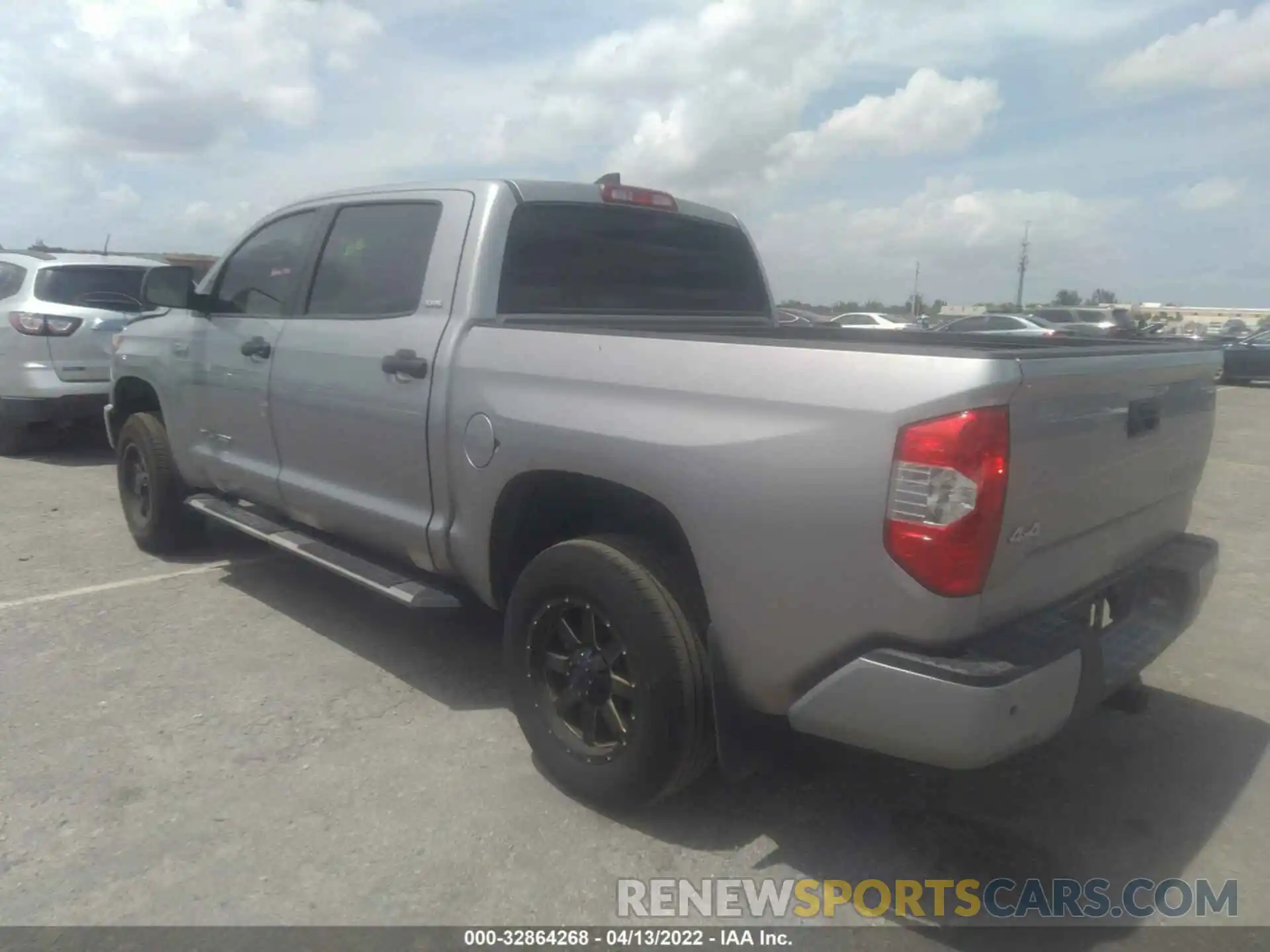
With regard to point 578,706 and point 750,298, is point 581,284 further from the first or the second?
point 578,706

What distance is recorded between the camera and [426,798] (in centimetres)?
322

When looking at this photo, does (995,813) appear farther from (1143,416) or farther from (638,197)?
(638,197)

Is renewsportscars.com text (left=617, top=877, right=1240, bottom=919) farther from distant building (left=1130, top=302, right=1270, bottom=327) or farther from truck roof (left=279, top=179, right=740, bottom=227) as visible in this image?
distant building (left=1130, top=302, right=1270, bottom=327)

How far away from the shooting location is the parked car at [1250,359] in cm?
2244

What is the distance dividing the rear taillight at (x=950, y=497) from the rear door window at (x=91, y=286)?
→ 7.96 m

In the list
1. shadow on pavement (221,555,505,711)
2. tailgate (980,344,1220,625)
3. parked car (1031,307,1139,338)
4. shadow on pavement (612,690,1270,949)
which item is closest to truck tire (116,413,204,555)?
shadow on pavement (221,555,505,711)

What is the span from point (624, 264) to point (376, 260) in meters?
1.00

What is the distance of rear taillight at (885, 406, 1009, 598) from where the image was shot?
7.50 feet

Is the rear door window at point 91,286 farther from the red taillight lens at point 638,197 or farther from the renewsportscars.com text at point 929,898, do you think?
the renewsportscars.com text at point 929,898

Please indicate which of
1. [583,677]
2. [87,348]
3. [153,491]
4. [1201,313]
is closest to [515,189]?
[583,677]

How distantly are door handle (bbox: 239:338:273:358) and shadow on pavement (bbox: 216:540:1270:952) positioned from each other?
164cm

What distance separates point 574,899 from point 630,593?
83cm

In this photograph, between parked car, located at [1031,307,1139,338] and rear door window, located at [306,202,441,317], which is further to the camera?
parked car, located at [1031,307,1139,338]

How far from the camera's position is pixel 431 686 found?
161 inches
